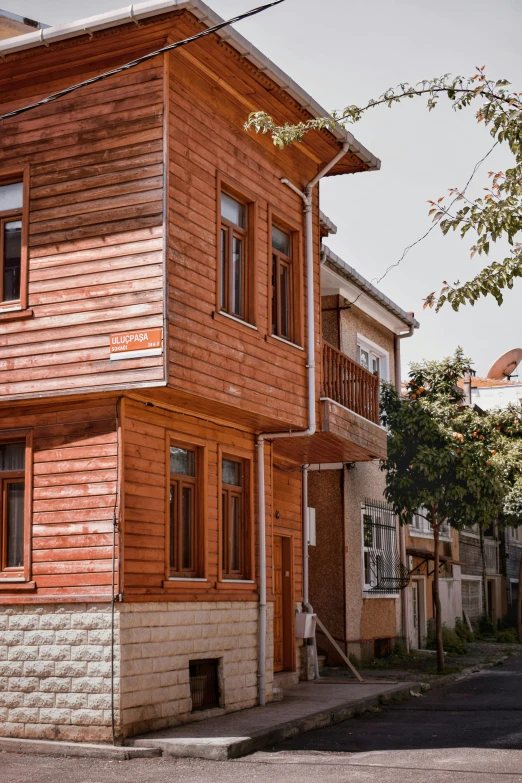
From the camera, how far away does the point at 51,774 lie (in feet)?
32.5

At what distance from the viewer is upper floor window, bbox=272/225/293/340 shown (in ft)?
48.6

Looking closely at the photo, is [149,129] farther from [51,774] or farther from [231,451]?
[51,774]

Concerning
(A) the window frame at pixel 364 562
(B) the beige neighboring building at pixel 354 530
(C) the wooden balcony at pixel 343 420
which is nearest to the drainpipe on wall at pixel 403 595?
(B) the beige neighboring building at pixel 354 530

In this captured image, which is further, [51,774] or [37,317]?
[37,317]

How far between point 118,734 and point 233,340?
4802 millimetres

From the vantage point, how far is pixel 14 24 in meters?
15.9

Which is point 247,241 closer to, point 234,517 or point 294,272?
point 294,272

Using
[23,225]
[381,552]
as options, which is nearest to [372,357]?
[381,552]

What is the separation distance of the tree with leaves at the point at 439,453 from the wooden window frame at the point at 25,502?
10047 mm

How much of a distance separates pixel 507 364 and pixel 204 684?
3684cm

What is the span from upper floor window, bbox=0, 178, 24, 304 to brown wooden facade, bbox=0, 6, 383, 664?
0.70ft

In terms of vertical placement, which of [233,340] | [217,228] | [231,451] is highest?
[217,228]

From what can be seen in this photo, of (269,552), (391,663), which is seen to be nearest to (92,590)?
(269,552)

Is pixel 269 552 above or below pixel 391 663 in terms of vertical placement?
above
